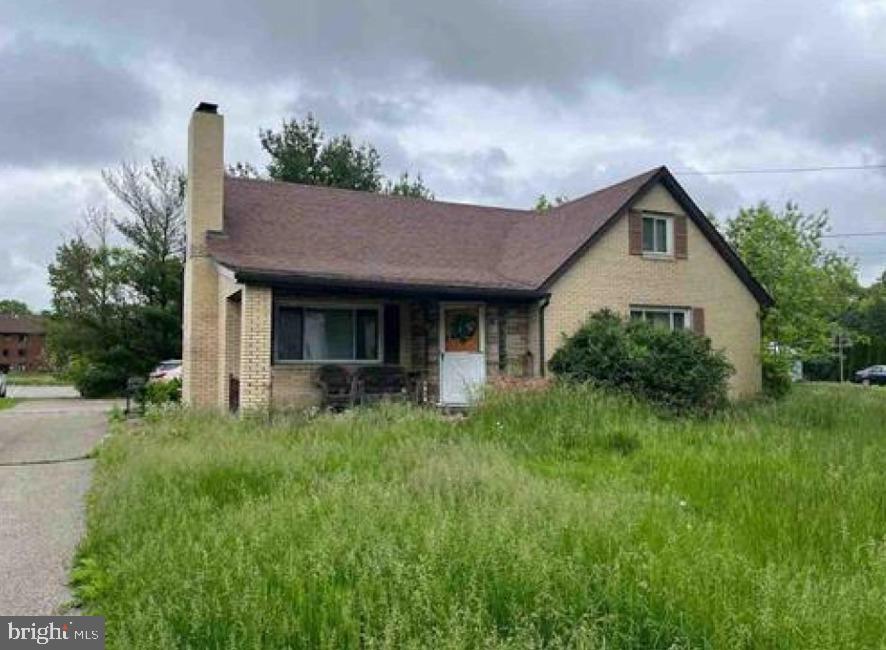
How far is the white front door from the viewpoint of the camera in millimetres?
15805

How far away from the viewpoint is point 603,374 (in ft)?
46.4

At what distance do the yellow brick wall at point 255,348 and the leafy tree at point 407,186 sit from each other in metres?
26.2

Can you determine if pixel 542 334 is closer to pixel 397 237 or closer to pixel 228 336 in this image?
pixel 397 237

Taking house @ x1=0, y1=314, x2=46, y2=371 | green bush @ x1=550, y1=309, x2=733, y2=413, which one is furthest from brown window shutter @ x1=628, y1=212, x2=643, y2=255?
house @ x1=0, y1=314, x2=46, y2=371

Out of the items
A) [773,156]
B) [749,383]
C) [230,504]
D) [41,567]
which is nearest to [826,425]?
[749,383]

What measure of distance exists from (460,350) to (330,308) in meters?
3.07

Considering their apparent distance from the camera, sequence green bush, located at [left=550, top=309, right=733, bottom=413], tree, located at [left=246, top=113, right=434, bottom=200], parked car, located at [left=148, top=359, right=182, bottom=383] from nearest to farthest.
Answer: green bush, located at [left=550, top=309, right=733, bottom=413]
parked car, located at [left=148, top=359, right=182, bottom=383]
tree, located at [left=246, top=113, right=434, bottom=200]

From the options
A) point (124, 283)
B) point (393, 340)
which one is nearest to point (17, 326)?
point (124, 283)

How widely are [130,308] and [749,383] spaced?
84.6 feet

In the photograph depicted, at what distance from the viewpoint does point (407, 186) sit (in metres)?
39.2

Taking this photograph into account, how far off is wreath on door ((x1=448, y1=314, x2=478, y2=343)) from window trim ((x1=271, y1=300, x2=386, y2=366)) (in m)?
1.61

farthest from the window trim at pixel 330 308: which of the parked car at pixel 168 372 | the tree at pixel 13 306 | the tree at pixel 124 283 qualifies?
the tree at pixel 13 306

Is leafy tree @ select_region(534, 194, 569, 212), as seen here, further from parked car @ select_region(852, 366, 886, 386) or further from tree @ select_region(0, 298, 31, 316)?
tree @ select_region(0, 298, 31, 316)

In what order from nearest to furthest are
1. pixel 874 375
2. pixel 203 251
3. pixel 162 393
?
pixel 203 251, pixel 162 393, pixel 874 375
